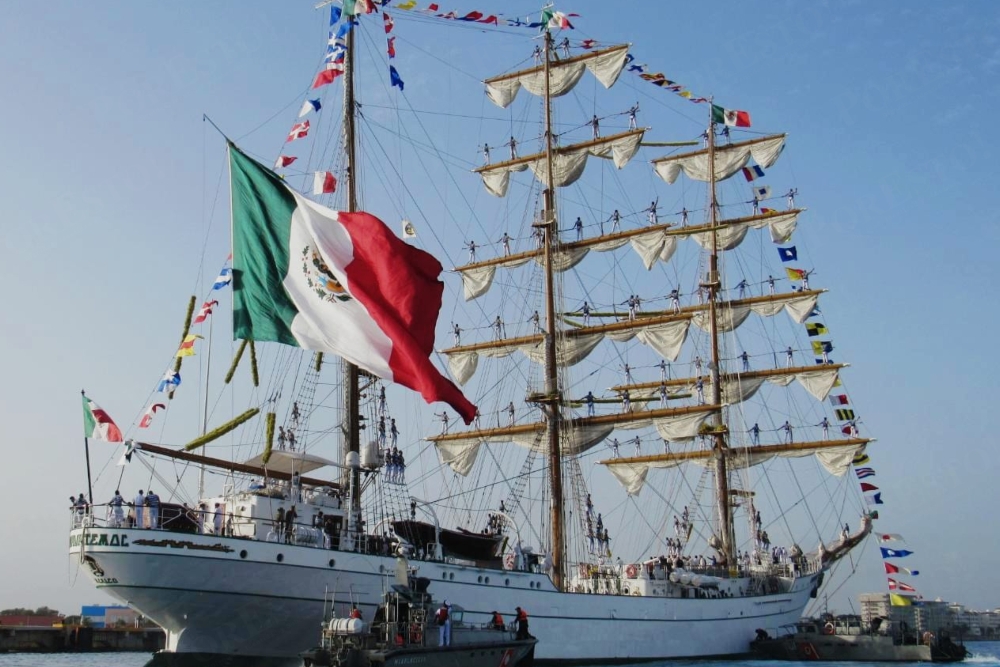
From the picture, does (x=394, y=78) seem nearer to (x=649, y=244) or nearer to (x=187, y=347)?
(x=187, y=347)

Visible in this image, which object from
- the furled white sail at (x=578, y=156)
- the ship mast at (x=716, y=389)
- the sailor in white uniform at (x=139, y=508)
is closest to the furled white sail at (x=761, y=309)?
the ship mast at (x=716, y=389)

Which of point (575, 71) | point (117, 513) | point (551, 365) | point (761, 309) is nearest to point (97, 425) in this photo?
point (117, 513)

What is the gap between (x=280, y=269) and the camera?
107ft

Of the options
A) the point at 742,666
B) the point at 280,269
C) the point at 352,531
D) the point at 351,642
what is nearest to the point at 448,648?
the point at 351,642

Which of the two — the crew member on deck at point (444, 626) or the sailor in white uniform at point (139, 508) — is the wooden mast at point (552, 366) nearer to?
the crew member on deck at point (444, 626)

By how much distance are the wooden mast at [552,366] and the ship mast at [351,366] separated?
11.8m

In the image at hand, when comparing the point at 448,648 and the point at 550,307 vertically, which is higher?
the point at 550,307

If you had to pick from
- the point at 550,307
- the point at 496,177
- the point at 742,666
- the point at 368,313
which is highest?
the point at 496,177

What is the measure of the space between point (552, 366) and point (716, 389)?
15.8 meters

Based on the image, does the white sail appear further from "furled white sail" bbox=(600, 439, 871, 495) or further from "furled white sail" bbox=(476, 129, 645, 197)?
"furled white sail" bbox=(476, 129, 645, 197)

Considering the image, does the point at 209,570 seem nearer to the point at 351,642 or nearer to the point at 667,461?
the point at 351,642

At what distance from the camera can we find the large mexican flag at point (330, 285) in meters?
31.9

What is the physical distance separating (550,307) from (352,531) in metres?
19.7

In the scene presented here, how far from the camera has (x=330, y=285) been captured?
107 feet
